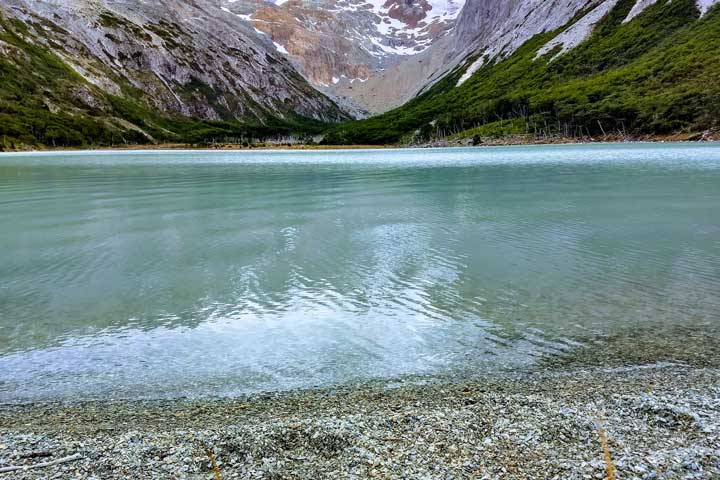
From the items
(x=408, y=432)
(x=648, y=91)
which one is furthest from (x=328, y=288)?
(x=648, y=91)

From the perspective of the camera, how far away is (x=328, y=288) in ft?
56.3

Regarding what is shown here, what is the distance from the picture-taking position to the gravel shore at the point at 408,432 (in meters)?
6.93

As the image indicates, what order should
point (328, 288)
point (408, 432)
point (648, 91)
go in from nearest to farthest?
point (408, 432) < point (328, 288) < point (648, 91)

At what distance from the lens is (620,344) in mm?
11516

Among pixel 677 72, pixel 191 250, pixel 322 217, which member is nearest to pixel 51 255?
pixel 191 250

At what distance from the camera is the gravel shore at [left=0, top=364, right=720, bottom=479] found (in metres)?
6.93

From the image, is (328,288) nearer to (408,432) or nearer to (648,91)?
(408,432)

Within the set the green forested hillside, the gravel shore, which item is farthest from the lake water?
the green forested hillside

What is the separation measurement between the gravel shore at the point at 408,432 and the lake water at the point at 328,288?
0.98 m

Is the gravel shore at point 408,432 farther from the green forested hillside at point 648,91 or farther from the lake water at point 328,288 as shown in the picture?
the green forested hillside at point 648,91

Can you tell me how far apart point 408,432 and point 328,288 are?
959 cm

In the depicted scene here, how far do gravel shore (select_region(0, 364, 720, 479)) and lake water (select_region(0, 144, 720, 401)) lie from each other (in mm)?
979

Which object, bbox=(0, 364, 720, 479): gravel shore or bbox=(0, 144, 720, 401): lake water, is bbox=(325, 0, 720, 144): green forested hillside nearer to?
bbox=(0, 144, 720, 401): lake water

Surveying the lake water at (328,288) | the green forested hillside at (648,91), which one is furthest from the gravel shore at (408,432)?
the green forested hillside at (648,91)
